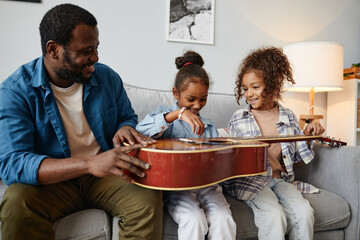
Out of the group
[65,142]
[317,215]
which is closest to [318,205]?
[317,215]

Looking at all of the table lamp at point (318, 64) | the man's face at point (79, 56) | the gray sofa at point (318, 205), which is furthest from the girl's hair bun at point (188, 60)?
the table lamp at point (318, 64)

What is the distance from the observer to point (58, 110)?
1.13 meters

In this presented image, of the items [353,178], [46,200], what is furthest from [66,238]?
[353,178]

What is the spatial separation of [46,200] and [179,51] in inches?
69.1

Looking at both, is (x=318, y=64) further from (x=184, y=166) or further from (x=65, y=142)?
(x=65, y=142)

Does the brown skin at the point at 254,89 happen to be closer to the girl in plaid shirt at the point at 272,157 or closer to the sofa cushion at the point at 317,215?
the girl in plaid shirt at the point at 272,157

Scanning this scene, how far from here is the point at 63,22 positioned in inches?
41.4

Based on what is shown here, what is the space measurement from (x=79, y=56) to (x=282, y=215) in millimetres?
1102

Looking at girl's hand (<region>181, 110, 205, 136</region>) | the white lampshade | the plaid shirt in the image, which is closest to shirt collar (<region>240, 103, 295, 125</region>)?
the plaid shirt

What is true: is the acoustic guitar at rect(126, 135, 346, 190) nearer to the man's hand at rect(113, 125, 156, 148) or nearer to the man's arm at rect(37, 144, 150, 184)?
the man's arm at rect(37, 144, 150, 184)

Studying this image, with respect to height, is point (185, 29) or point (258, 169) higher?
point (185, 29)

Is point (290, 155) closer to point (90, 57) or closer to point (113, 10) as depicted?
point (90, 57)

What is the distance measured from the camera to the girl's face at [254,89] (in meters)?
1.58

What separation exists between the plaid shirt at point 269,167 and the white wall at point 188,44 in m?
0.95
